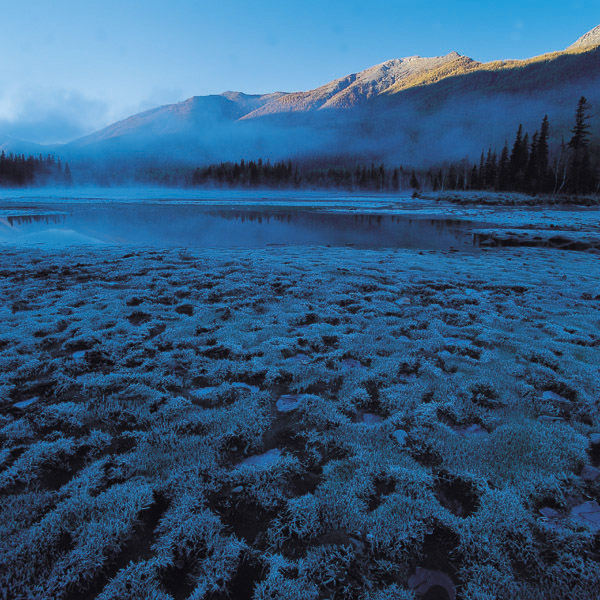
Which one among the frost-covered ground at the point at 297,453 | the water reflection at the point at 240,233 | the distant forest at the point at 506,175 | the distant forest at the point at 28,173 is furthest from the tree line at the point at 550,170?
the distant forest at the point at 28,173

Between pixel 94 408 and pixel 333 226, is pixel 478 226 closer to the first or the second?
pixel 333 226

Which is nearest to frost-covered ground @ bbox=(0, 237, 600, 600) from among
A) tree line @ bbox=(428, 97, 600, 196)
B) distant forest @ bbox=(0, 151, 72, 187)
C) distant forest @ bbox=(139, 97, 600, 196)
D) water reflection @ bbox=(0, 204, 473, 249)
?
water reflection @ bbox=(0, 204, 473, 249)

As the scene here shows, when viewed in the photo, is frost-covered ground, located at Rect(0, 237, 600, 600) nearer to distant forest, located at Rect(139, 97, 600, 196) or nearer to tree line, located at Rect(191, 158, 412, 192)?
distant forest, located at Rect(139, 97, 600, 196)

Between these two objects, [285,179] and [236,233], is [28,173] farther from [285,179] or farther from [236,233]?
[236,233]

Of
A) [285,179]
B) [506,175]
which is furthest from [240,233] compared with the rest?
[285,179]

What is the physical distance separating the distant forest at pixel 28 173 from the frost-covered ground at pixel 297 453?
168307mm

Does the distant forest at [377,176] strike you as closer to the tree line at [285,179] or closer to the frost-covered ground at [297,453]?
the tree line at [285,179]

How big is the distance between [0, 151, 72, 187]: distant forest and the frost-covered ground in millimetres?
168307

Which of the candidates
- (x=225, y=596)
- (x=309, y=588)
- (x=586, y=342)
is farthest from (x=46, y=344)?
(x=586, y=342)

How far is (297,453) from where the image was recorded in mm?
3490

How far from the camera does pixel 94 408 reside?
409 cm

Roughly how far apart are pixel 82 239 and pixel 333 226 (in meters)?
17.5

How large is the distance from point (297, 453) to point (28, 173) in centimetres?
18672

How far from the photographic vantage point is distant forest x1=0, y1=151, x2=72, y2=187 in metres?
131
